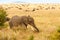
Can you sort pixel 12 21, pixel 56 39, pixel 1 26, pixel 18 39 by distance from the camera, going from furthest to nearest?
pixel 1 26, pixel 12 21, pixel 18 39, pixel 56 39

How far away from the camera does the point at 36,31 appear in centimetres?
1650

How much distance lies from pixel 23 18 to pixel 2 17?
266 centimetres

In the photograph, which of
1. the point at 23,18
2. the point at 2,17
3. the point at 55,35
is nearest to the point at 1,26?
the point at 2,17

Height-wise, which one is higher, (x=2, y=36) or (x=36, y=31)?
(x=2, y=36)

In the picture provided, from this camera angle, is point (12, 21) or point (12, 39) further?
point (12, 21)

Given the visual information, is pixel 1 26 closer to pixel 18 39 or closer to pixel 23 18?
pixel 23 18

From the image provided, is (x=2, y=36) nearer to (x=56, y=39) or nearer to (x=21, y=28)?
(x=56, y=39)

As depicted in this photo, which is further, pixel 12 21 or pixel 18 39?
pixel 12 21

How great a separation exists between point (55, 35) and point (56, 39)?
0.23 m

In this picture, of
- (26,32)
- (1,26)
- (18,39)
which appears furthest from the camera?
(1,26)

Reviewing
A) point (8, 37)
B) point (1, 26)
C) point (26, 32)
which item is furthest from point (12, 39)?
point (1, 26)

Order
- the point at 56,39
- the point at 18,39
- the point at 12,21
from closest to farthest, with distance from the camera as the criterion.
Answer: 1. the point at 56,39
2. the point at 18,39
3. the point at 12,21

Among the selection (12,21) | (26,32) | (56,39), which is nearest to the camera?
(56,39)

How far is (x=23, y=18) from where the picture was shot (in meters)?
16.7
